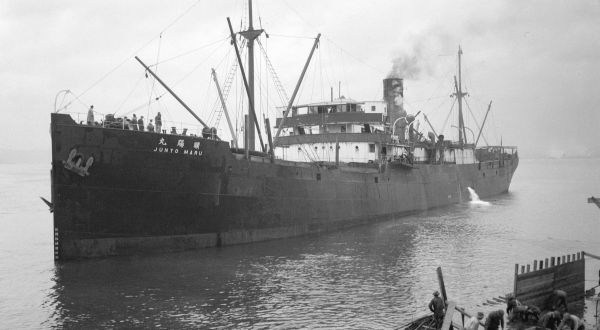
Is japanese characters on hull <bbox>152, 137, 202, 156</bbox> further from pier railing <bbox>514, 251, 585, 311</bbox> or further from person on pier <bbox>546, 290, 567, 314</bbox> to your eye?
person on pier <bbox>546, 290, 567, 314</bbox>

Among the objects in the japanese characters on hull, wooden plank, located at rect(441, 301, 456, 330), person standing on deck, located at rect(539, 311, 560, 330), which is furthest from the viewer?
the japanese characters on hull

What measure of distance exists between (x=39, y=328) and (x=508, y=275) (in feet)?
58.9

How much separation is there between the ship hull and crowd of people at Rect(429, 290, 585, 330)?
12942 millimetres

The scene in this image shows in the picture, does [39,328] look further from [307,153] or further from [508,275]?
[307,153]

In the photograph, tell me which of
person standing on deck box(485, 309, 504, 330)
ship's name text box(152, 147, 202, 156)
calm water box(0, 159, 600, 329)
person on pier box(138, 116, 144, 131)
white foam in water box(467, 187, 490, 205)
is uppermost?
person on pier box(138, 116, 144, 131)

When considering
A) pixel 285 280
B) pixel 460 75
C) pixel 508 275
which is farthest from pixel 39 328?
pixel 460 75

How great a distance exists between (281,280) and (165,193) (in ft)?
22.7

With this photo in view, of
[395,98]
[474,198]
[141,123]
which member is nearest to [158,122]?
[141,123]

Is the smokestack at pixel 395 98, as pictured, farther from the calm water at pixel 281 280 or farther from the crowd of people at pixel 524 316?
the crowd of people at pixel 524 316

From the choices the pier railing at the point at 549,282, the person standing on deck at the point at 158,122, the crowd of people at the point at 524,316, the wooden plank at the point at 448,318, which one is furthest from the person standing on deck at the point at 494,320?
the person standing on deck at the point at 158,122

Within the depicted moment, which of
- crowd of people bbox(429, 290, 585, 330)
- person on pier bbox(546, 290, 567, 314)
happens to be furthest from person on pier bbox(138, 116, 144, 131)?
person on pier bbox(546, 290, 567, 314)

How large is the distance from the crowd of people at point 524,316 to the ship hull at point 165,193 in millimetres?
12942

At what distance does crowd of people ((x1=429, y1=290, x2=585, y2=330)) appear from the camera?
12547mm

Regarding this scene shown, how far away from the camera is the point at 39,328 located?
14773mm
